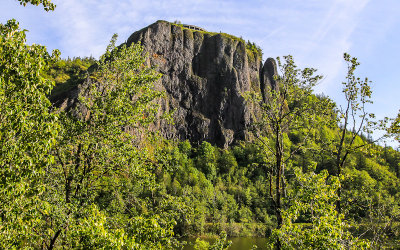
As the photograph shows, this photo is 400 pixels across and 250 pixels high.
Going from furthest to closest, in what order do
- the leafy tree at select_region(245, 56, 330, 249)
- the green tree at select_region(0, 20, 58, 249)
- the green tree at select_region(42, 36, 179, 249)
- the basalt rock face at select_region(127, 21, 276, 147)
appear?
the basalt rock face at select_region(127, 21, 276, 147)
the leafy tree at select_region(245, 56, 330, 249)
the green tree at select_region(42, 36, 179, 249)
the green tree at select_region(0, 20, 58, 249)

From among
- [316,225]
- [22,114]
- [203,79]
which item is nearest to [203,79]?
[203,79]

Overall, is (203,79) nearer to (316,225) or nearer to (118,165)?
(118,165)

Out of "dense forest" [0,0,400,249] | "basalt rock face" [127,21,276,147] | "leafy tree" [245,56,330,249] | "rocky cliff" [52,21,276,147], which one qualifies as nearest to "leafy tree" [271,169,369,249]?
"dense forest" [0,0,400,249]

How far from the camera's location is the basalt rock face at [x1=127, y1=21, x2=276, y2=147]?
145125 mm

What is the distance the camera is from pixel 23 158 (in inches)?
252

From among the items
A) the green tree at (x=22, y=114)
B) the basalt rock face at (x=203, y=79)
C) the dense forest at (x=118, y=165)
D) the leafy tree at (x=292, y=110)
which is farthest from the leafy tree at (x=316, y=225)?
the basalt rock face at (x=203, y=79)

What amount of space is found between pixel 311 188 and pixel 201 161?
4706 inches

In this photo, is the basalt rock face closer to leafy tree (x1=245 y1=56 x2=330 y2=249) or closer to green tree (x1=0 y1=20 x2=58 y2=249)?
leafy tree (x1=245 y1=56 x2=330 y2=249)

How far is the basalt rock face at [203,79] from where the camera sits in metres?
145

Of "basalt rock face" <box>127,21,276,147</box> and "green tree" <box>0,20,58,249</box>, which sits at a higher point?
"basalt rock face" <box>127,21,276,147</box>

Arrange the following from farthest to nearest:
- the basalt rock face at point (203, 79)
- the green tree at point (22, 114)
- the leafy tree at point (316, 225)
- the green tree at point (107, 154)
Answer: the basalt rock face at point (203, 79), the green tree at point (107, 154), the leafy tree at point (316, 225), the green tree at point (22, 114)

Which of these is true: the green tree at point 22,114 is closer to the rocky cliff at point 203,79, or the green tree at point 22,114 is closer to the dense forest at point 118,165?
the dense forest at point 118,165

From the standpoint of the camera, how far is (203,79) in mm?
158375

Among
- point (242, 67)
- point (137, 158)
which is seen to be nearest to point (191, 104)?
point (242, 67)
